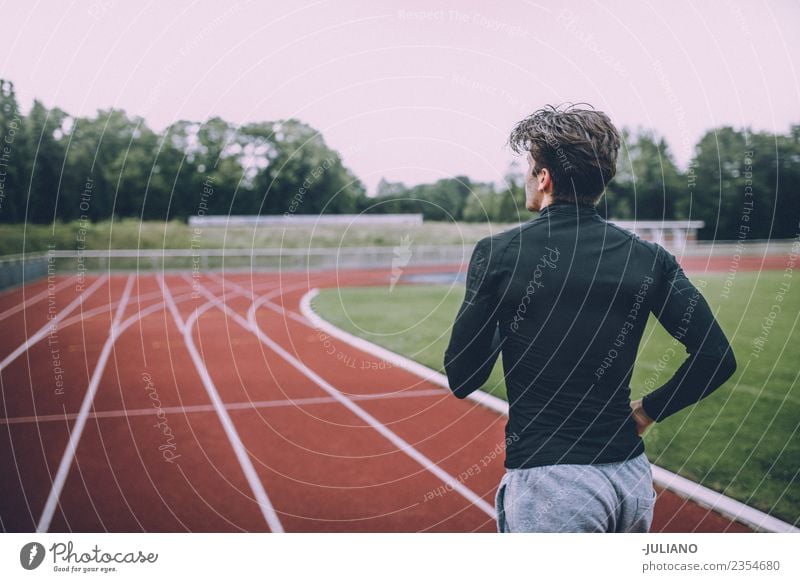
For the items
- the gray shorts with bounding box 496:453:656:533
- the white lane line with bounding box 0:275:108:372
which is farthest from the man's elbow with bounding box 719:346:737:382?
the white lane line with bounding box 0:275:108:372

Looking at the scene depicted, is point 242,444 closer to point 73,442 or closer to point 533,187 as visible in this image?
point 73,442

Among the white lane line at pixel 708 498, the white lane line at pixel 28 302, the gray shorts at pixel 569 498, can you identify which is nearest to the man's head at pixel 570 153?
the gray shorts at pixel 569 498

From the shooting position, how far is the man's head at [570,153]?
1916mm

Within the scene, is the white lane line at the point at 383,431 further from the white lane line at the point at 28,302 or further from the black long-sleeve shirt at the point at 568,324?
the white lane line at the point at 28,302

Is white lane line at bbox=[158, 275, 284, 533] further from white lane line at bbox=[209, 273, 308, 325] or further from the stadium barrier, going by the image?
the stadium barrier

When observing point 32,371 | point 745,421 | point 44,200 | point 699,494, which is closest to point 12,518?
point 699,494

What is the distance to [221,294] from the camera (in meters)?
19.2

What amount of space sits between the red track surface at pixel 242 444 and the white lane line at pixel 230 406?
0.02 meters

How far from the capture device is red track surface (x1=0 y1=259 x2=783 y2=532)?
4.41 metres

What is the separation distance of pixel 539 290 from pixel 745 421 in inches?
219

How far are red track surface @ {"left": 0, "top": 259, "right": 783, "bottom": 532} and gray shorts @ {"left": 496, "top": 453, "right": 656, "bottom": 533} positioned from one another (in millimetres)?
2450

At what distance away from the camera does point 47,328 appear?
12766 millimetres

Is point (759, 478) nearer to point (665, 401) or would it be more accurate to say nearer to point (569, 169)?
point (665, 401)
